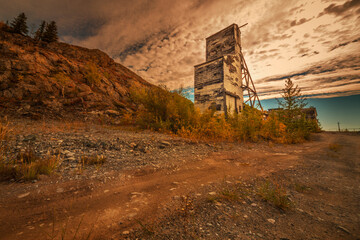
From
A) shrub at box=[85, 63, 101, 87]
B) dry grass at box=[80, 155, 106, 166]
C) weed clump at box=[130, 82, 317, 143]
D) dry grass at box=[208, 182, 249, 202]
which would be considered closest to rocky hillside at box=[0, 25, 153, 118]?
shrub at box=[85, 63, 101, 87]

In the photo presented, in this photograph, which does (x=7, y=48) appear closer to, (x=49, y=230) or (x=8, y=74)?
(x=8, y=74)

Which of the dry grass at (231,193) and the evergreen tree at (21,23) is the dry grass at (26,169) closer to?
the dry grass at (231,193)

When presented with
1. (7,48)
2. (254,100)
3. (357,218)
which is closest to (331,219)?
(357,218)

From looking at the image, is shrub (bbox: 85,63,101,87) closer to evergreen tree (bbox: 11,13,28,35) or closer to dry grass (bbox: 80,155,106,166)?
dry grass (bbox: 80,155,106,166)

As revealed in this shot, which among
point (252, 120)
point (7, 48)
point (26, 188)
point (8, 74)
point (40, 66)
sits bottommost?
point (26, 188)

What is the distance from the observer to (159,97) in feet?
25.6

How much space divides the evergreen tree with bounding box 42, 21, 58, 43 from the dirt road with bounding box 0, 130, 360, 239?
119 feet

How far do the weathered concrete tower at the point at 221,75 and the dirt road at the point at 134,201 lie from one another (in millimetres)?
8589

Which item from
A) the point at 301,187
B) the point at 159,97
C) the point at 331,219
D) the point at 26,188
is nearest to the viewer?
the point at 331,219

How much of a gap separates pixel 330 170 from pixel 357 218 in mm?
2457

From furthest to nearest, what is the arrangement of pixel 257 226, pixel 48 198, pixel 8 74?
pixel 8 74 < pixel 48 198 < pixel 257 226

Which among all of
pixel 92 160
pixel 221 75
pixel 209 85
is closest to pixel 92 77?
pixel 209 85

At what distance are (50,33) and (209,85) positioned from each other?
34242 millimetres

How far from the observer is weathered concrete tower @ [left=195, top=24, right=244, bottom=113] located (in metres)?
12.0
